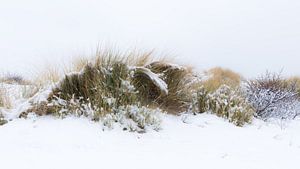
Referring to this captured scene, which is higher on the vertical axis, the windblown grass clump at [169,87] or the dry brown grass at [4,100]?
the windblown grass clump at [169,87]

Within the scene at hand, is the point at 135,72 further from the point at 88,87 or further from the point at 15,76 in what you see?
the point at 15,76

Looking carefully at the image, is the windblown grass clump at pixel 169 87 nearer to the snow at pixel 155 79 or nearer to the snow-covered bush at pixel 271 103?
the snow at pixel 155 79

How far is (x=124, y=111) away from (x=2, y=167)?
1.74m

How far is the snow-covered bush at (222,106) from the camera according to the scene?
5.44 meters

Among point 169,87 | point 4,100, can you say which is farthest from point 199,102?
point 4,100

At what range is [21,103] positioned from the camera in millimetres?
4598

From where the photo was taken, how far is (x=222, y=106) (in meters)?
5.54

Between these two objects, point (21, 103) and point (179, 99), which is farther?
point (179, 99)

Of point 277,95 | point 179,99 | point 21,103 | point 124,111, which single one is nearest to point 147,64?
point 179,99

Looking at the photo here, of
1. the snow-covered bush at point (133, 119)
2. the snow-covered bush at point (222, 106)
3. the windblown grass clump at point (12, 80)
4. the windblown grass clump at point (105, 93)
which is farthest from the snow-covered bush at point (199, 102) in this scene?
the windblown grass clump at point (12, 80)

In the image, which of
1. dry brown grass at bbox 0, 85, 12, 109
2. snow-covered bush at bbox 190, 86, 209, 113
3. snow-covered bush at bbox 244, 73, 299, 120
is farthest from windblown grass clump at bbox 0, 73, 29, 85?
snow-covered bush at bbox 244, 73, 299, 120

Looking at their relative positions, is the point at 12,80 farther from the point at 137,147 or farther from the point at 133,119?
the point at 137,147

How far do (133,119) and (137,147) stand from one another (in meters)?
0.70

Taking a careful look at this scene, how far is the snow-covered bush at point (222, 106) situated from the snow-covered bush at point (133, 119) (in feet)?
4.49
